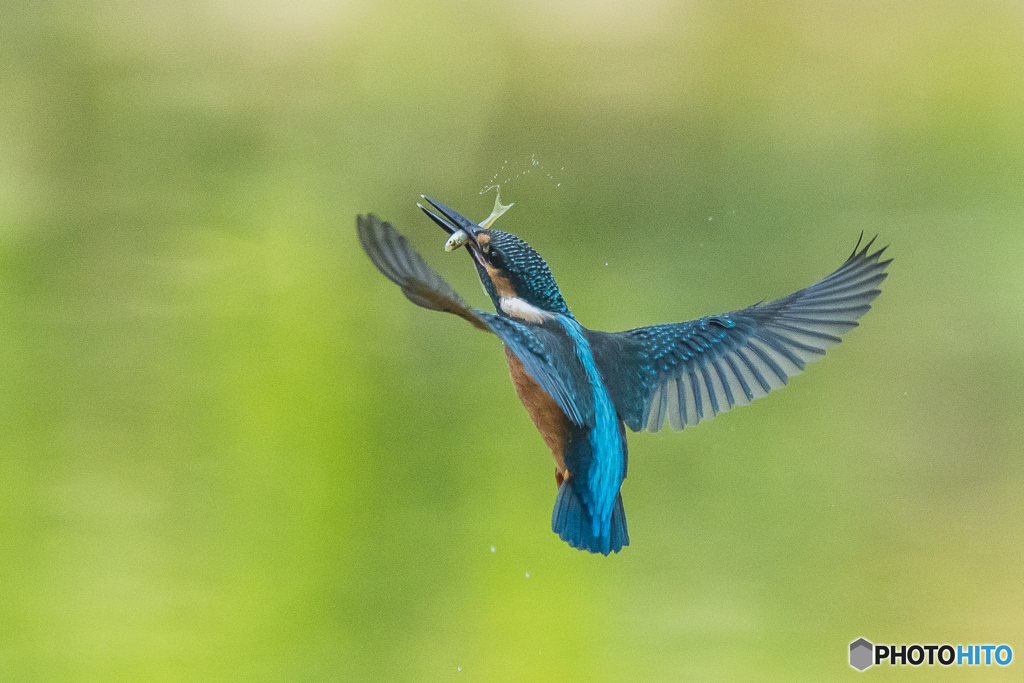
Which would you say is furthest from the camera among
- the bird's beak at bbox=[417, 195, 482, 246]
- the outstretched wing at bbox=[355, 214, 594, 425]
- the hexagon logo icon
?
the hexagon logo icon

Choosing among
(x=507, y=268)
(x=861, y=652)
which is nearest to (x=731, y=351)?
(x=507, y=268)

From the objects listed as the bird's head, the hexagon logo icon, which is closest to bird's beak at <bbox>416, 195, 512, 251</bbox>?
the bird's head

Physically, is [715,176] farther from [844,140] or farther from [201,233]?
[201,233]

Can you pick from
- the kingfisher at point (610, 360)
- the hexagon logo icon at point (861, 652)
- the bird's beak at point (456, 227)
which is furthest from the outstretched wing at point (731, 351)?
the hexagon logo icon at point (861, 652)

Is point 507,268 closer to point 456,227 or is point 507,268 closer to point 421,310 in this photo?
point 456,227

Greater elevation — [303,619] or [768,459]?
[768,459]

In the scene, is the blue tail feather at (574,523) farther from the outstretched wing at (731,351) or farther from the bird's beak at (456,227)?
the bird's beak at (456,227)

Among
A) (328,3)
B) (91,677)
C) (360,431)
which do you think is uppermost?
(328,3)

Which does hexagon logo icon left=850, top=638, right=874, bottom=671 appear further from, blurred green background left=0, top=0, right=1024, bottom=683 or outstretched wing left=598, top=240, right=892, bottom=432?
outstretched wing left=598, top=240, right=892, bottom=432

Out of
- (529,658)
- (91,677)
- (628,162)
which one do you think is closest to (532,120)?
(628,162)
